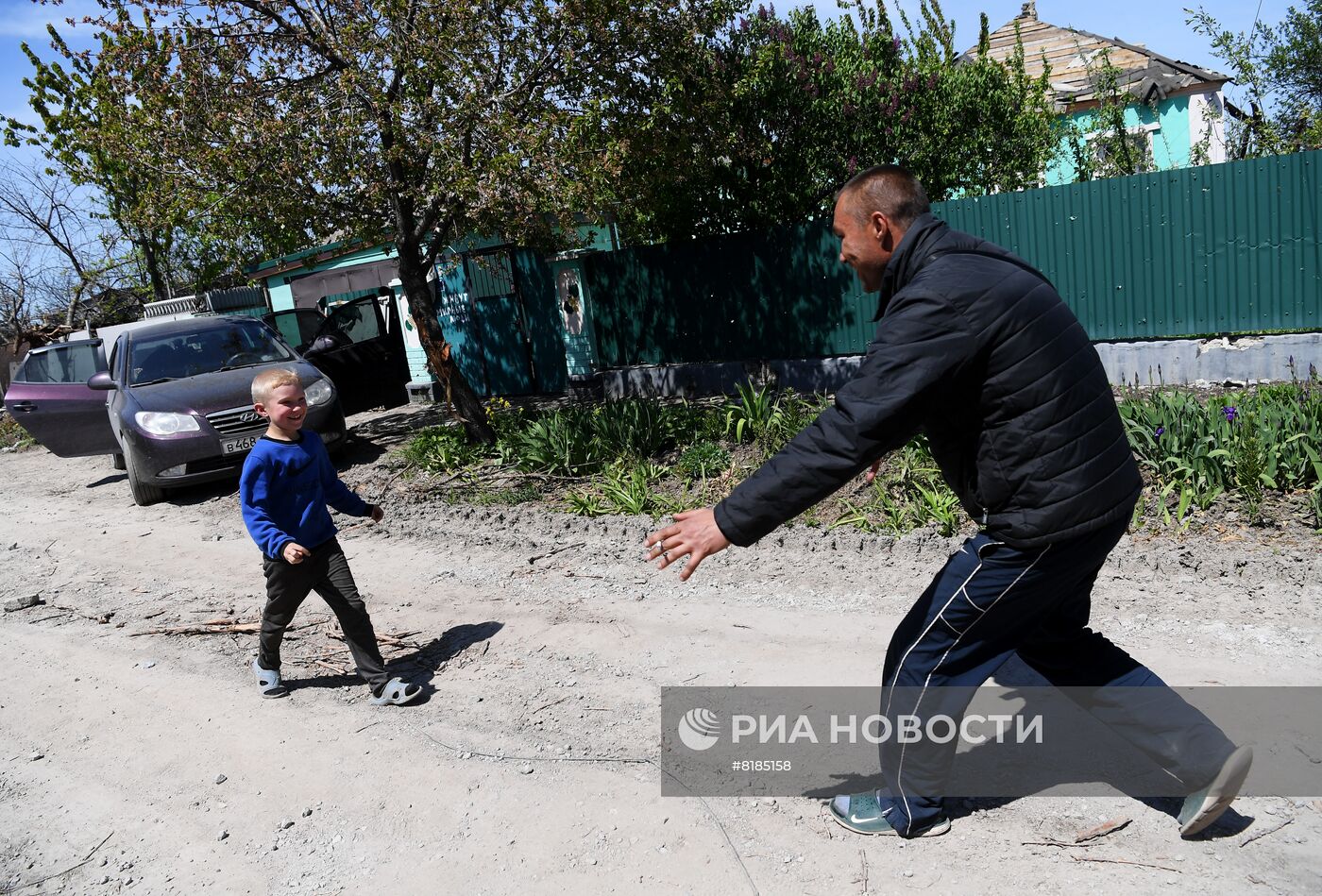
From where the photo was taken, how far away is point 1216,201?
31.7 feet

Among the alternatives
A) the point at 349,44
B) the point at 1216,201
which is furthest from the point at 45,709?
the point at 1216,201

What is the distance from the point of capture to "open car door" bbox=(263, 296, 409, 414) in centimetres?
1431

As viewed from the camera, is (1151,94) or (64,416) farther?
(1151,94)

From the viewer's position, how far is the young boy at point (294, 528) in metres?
4.39

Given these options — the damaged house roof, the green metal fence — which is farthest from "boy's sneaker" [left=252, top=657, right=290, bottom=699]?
the damaged house roof

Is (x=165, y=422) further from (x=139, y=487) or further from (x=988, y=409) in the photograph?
(x=988, y=409)

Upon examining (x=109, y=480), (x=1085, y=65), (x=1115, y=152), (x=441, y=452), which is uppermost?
(x=1085, y=65)

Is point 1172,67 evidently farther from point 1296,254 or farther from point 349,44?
point 349,44

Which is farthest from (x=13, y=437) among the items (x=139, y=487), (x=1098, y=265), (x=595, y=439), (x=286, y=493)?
(x=1098, y=265)

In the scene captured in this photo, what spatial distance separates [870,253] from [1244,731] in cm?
230

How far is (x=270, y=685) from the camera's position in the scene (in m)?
4.80

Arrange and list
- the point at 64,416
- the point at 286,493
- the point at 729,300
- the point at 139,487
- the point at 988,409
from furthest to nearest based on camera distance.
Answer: the point at 729,300 < the point at 64,416 < the point at 139,487 < the point at 286,493 < the point at 988,409

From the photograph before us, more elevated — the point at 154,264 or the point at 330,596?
the point at 154,264

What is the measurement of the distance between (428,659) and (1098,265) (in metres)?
8.64
